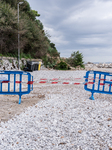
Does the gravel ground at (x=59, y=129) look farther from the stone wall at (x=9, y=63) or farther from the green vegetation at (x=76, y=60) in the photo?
the green vegetation at (x=76, y=60)

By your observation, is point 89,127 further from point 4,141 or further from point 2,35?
point 2,35

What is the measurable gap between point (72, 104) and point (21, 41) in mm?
16621

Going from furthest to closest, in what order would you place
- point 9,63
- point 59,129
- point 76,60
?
point 76,60 → point 9,63 → point 59,129

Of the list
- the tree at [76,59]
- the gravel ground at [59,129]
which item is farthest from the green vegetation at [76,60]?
the gravel ground at [59,129]

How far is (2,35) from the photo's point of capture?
675 inches

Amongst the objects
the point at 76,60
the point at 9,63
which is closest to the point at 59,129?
the point at 9,63

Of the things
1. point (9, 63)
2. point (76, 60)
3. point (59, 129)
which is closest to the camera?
point (59, 129)

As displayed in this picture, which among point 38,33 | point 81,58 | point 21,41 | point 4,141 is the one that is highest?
point 38,33

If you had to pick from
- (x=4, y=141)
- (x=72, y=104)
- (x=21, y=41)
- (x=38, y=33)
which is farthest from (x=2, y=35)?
(x=4, y=141)

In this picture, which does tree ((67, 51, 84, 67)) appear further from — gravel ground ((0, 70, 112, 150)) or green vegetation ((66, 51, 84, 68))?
gravel ground ((0, 70, 112, 150))

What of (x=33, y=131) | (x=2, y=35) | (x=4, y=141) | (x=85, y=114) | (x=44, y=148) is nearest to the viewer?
(x=44, y=148)

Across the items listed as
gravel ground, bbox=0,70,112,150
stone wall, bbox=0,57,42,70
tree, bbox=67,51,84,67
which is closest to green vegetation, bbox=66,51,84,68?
tree, bbox=67,51,84,67

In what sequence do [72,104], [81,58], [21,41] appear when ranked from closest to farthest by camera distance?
1. [72,104]
2. [21,41]
3. [81,58]

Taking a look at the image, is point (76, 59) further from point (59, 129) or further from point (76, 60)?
point (59, 129)
